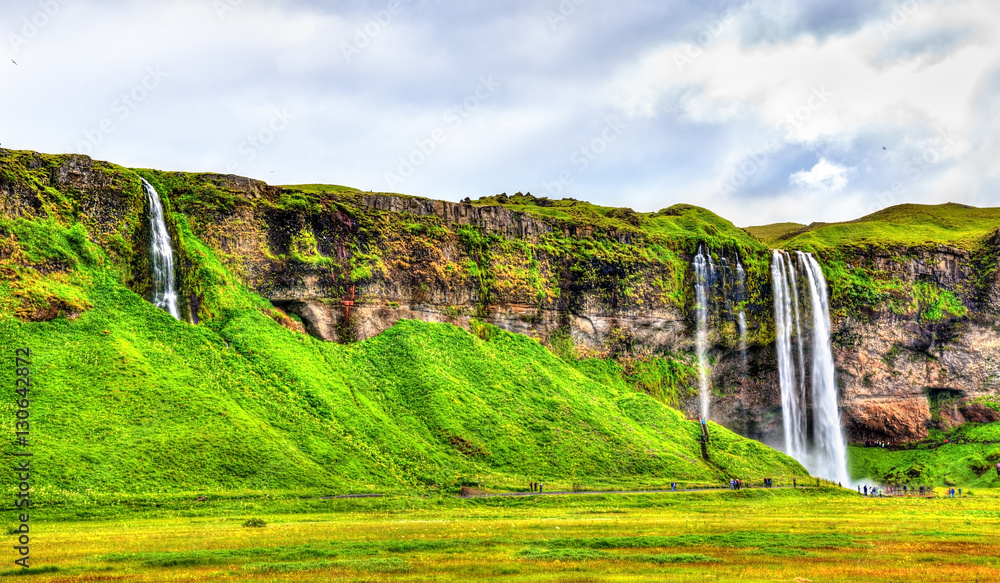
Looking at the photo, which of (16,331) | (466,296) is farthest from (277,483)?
(466,296)

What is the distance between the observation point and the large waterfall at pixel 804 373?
107125 millimetres

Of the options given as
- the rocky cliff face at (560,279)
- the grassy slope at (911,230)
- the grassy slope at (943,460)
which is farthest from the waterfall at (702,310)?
the grassy slope at (943,460)

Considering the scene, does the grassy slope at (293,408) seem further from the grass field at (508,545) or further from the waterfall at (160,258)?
the grass field at (508,545)

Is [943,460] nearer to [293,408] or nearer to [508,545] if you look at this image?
[293,408]

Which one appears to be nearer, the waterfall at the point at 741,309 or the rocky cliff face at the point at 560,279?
the rocky cliff face at the point at 560,279

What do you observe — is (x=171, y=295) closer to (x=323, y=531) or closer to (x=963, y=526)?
(x=323, y=531)

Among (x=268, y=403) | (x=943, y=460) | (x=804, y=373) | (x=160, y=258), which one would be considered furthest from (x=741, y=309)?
(x=160, y=258)

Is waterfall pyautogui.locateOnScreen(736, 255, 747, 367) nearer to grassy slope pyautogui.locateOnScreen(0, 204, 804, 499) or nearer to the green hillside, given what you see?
grassy slope pyautogui.locateOnScreen(0, 204, 804, 499)

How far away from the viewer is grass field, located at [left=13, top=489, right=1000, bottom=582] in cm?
2841

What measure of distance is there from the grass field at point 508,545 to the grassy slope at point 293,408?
24.4 ft

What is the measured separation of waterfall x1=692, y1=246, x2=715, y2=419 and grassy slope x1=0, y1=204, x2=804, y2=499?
15718mm

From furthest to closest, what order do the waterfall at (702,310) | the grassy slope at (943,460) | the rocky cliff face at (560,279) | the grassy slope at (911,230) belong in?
the grassy slope at (911,230)
the waterfall at (702,310)
the grassy slope at (943,460)
the rocky cliff face at (560,279)

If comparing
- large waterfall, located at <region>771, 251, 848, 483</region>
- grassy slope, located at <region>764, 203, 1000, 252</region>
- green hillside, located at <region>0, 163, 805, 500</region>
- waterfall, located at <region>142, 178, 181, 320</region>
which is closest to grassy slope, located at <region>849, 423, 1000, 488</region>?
large waterfall, located at <region>771, 251, 848, 483</region>

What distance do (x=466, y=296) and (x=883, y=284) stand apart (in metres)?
63.7
